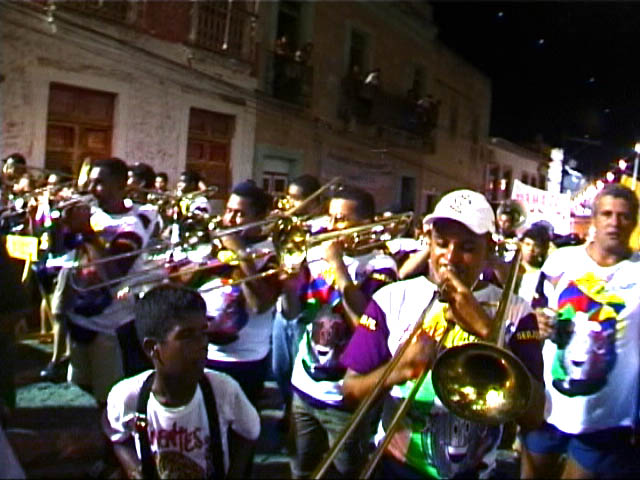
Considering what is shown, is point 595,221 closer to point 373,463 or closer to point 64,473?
point 373,463

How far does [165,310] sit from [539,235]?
206 centimetres

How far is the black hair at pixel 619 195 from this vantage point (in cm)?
254

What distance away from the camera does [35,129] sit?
2494mm

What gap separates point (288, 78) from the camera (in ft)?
8.87

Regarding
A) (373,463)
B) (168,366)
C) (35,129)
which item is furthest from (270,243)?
(373,463)

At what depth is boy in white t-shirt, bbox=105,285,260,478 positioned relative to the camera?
199cm

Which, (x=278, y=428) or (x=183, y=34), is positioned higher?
(x=183, y=34)

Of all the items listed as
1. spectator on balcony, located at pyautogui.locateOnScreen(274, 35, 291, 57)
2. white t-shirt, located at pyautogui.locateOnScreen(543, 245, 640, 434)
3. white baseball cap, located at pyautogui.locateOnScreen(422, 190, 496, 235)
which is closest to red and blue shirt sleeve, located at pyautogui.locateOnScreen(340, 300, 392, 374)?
white baseball cap, located at pyautogui.locateOnScreen(422, 190, 496, 235)

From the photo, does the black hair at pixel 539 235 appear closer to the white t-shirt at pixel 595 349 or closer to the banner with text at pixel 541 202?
the banner with text at pixel 541 202

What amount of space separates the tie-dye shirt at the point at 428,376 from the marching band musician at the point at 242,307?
110 centimetres

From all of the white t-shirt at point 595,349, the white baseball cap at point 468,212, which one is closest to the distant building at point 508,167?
the white t-shirt at point 595,349

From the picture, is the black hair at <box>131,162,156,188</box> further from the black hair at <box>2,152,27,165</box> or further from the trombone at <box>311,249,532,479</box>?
the trombone at <box>311,249,532,479</box>

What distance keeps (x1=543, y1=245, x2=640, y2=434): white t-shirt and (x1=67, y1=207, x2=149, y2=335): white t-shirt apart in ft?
4.94

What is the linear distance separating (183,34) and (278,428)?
1942 millimetres
